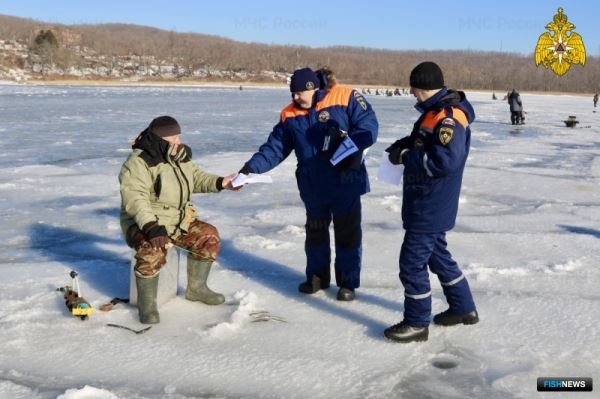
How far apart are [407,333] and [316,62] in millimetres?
176523

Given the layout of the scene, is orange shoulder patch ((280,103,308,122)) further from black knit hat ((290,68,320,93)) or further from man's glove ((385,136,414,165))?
man's glove ((385,136,414,165))

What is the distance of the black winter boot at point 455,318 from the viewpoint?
3846mm

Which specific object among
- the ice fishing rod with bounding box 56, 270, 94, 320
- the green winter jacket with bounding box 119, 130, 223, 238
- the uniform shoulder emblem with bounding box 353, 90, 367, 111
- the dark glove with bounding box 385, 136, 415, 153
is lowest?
the ice fishing rod with bounding box 56, 270, 94, 320

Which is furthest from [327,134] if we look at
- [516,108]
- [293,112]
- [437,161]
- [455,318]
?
[516,108]

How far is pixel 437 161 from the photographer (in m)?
3.27

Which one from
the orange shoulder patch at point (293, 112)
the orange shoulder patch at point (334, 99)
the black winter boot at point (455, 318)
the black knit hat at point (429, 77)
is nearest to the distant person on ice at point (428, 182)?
the black knit hat at point (429, 77)

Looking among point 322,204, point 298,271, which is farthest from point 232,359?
point 298,271

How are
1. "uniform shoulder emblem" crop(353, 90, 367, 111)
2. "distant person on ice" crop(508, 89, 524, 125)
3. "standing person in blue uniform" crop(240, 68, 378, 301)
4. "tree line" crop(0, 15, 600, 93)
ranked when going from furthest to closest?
"tree line" crop(0, 15, 600, 93) → "distant person on ice" crop(508, 89, 524, 125) → "uniform shoulder emblem" crop(353, 90, 367, 111) → "standing person in blue uniform" crop(240, 68, 378, 301)

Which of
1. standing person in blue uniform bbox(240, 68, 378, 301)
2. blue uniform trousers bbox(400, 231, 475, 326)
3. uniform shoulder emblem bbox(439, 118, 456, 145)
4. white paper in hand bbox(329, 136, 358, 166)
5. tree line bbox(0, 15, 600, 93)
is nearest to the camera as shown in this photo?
uniform shoulder emblem bbox(439, 118, 456, 145)

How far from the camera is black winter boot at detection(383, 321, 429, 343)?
3.61 meters

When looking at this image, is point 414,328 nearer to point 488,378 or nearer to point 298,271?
point 488,378

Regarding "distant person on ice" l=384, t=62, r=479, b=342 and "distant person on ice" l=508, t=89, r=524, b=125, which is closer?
"distant person on ice" l=384, t=62, r=479, b=342

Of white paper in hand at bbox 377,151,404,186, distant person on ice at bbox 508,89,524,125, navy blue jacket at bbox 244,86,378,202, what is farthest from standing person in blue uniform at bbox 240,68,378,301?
distant person on ice at bbox 508,89,524,125

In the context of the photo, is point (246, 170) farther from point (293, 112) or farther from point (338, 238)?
point (338, 238)
